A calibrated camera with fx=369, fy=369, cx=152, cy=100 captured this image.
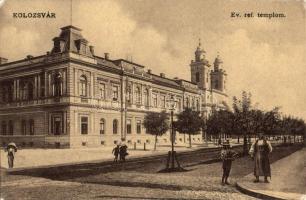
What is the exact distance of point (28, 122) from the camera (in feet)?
111

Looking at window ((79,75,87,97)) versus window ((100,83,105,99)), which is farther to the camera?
window ((100,83,105,99))

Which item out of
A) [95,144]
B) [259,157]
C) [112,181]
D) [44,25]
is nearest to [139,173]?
[112,181]

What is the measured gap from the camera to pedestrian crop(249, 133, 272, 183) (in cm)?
1170

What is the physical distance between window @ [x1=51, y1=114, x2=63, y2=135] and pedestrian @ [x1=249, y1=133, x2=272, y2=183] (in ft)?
76.1

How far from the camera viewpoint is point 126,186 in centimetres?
1148

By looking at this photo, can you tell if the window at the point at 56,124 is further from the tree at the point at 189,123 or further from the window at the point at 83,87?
the tree at the point at 189,123

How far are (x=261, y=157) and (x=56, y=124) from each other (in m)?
23.9

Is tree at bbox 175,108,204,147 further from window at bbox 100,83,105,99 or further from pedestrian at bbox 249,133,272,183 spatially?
pedestrian at bbox 249,133,272,183

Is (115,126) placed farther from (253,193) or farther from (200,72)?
(253,193)

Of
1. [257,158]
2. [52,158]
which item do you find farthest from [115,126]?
[257,158]

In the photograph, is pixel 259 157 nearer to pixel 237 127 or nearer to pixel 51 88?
pixel 237 127

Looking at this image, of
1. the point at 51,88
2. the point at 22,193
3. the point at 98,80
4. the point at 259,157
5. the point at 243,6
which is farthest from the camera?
the point at 98,80

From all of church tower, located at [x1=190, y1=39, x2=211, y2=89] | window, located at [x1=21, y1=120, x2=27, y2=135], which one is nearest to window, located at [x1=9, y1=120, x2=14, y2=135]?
window, located at [x1=21, y1=120, x2=27, y2=135]

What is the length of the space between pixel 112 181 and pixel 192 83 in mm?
48209
